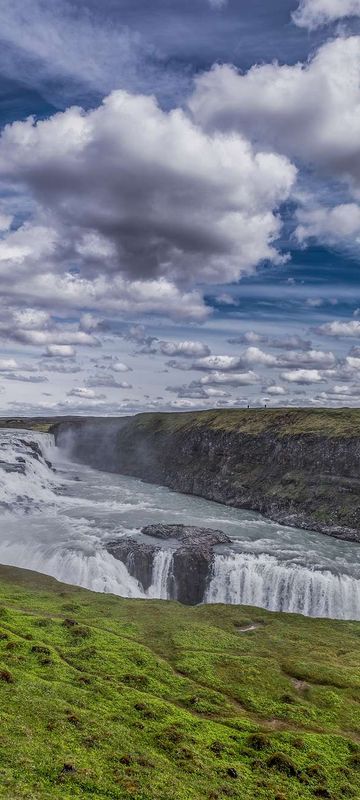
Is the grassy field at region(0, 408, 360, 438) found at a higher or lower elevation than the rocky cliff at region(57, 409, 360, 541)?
higher

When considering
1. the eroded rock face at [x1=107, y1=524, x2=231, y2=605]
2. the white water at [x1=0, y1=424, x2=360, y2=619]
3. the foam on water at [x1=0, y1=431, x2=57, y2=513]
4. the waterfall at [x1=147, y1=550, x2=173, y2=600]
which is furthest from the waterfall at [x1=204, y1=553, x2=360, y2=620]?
the foam on water at [x1=0, y1=431, x2=57, y2=513]

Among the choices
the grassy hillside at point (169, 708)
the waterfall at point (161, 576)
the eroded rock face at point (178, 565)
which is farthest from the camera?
the waterfall at point (161, 576)

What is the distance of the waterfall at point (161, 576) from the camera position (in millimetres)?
56938

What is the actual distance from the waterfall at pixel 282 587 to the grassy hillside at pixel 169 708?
12.6 meters

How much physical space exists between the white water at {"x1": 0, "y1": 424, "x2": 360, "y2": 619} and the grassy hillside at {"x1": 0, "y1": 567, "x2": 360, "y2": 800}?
13.4 meters

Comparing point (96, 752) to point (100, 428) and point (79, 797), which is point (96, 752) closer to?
point (79, 797)

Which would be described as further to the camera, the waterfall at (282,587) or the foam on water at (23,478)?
the foam on water at (23,478)

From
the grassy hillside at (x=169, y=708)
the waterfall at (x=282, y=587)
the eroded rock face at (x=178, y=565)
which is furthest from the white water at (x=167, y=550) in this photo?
the grassy hillside at (x=169, y=708)

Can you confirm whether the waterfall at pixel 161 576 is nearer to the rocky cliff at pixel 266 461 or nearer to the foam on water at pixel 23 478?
the rocky cliff at pixel 266 461

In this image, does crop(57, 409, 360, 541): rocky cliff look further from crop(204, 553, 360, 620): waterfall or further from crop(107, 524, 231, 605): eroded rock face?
crop(107, 524, 231, 605): eroded rock face

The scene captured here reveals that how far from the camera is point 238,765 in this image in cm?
1714

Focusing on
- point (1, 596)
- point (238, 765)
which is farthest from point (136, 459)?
point (238, 765)

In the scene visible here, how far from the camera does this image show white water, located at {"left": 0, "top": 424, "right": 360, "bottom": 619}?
52.2 meters

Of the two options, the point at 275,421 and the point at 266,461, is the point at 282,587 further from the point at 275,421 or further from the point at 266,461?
the point at 275,421
